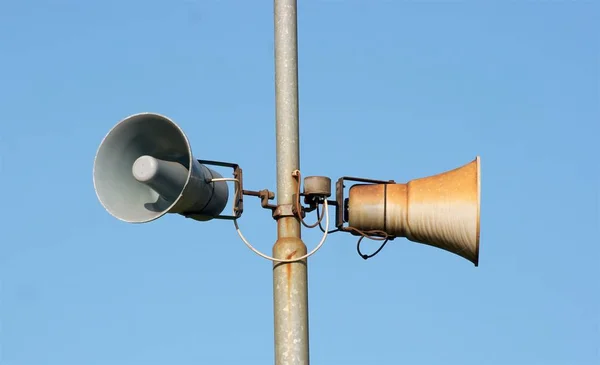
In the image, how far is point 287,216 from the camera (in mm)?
5203

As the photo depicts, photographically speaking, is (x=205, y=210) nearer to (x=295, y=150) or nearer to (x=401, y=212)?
(x=295, y=150)

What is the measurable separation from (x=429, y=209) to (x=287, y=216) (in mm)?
808

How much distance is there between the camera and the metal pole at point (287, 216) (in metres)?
4.93

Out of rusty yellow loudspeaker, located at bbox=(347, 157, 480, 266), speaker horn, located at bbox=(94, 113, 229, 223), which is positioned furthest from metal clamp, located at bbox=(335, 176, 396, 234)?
speaker horn, located at bbox=(94, 113, 229, 223)

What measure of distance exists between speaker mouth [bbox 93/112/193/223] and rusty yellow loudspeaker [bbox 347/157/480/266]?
978 millimetres

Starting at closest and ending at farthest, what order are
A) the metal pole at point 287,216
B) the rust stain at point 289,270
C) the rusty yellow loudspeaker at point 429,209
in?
the metal pole at point 287,216 < the rust stain at point 289,270 < the rusty yellow loudspeaker at point 429,209

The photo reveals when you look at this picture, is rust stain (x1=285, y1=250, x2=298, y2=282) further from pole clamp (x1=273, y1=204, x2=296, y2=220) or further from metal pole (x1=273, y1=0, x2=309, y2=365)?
pole clamp (x1=273, y1=204, x2=296, y2=220)

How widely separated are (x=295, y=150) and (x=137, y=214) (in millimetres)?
843

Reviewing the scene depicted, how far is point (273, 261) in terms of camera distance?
516 centimetres

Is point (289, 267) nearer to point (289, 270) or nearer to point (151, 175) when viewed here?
point (289, 270)

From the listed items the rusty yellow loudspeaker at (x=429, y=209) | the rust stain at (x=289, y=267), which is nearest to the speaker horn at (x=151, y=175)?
the rust stain at (x=289, y=267)

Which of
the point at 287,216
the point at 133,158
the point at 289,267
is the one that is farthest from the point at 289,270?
the point at 133,158

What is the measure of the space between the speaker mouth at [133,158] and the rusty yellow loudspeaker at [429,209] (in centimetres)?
98

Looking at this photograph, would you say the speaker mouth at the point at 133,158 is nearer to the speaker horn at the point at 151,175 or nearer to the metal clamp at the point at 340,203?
the speaker horn at the point at 151,175
